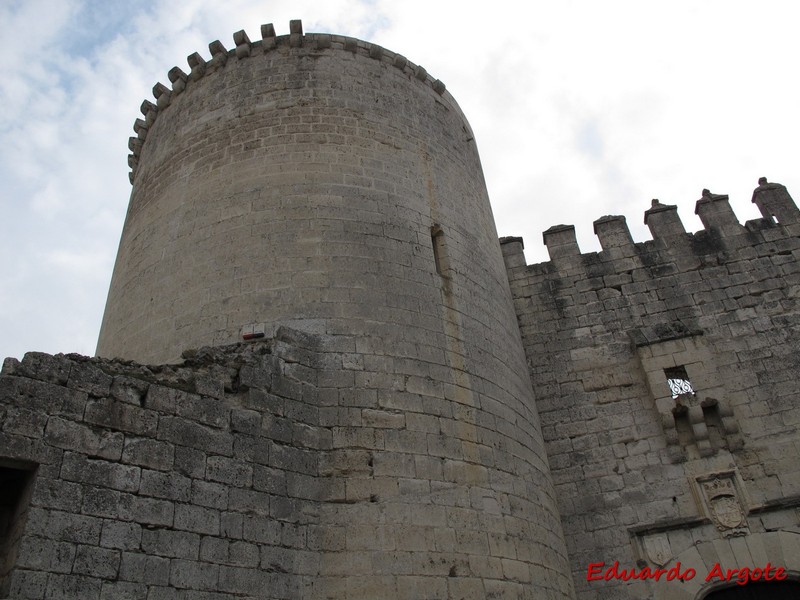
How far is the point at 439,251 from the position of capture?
729 cm

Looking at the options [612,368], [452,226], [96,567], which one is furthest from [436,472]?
[612,368]

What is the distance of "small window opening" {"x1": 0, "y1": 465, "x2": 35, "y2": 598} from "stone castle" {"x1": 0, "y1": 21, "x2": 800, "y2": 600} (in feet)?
0.07

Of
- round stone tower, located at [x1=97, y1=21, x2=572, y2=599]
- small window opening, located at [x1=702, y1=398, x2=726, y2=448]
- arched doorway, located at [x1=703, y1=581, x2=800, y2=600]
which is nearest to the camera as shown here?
round stone tower, located at [x1=97, y1=21, x2=572, y2=599]

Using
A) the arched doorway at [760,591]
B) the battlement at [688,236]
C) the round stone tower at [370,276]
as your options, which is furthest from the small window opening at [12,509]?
the battlement at [688,236]

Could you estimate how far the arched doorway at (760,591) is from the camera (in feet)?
21.7

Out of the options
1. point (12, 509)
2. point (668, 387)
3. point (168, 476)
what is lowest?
point (12, 509)

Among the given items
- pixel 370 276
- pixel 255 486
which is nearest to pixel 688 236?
pixel 370 276

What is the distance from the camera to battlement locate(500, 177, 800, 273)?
9.29 m

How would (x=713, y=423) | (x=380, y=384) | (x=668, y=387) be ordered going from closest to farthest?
(x=380, y=384)
(x=713, y=423)
(x=668, y=387)

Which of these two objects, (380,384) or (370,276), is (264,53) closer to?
(370,276)

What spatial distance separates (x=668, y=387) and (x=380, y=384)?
4197 mm

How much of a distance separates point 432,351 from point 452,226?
6.59ft

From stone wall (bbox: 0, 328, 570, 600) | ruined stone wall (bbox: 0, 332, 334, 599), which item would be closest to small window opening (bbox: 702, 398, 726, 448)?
stone wall (bbox: 0, 328, 570, 600)

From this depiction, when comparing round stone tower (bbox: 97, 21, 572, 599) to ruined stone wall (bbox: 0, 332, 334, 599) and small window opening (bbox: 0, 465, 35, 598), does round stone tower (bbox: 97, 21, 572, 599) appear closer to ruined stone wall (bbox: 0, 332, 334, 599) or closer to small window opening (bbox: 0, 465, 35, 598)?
ruined stone wall (bbox: 0, 332, 334, 599)
